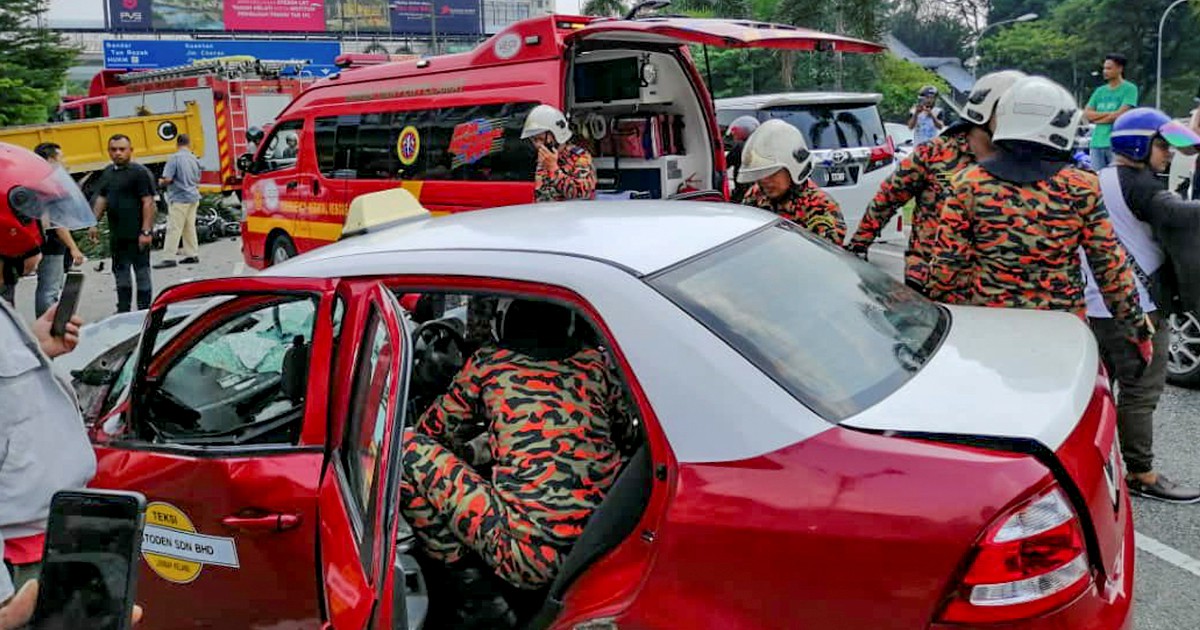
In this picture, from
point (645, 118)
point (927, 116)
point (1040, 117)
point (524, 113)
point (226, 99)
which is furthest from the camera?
point (226, 99)

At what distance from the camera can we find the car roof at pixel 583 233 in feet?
8.02

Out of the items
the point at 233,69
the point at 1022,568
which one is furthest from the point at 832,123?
the point at 233,69

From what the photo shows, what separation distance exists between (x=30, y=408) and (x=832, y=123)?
884cm

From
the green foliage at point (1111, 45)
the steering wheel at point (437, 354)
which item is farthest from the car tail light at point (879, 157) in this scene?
the green foliage at point (1111, 45)

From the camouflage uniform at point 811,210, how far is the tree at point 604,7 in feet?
118

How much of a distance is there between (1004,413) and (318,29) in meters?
64.9

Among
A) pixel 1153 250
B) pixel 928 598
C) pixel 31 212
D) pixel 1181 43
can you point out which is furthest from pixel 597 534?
pixel 1181 43

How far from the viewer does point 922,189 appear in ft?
14.8

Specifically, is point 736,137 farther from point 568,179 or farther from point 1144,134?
point 1144,134

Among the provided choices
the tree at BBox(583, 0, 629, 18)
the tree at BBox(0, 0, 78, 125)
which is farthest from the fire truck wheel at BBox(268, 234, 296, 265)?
the tree at BBox(583, 0, 629, 18)

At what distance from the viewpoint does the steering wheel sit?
3.19m

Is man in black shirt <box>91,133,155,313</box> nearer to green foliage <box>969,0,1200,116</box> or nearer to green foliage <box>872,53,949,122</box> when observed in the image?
green foliage <box>872,53,949,122</box>

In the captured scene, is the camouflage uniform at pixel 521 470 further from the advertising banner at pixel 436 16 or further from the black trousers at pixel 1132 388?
the advertising banner at pixel 436 16

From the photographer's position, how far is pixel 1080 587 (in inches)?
73.8
